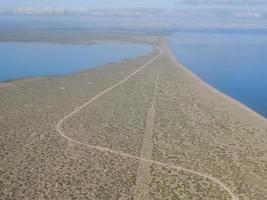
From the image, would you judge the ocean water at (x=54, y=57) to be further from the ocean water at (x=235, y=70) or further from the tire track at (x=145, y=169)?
the tire track at (x=145, y=169)

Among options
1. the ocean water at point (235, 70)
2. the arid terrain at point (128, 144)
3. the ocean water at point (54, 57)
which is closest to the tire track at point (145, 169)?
the arid terrain at point (128, 144)

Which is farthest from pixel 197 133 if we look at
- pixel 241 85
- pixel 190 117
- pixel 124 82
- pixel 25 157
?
pixel 241 85

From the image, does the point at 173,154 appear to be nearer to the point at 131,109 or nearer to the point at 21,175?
the point at 21,175

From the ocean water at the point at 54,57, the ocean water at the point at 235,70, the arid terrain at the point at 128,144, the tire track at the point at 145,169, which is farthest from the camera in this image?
the ocean water at the point at 54,57

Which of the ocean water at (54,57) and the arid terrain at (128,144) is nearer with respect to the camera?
the arid terrain at (128,144)

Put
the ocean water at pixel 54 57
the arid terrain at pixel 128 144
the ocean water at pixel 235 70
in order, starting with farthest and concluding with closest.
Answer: the ocean water at pixel 54 57 < the ocean water at pixel 235 70 < the arid terrain at pixel 128 144

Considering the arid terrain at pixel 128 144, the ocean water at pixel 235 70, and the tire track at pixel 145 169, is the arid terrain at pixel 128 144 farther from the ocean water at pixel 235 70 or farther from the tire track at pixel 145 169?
the ocean water at pixel 235 70

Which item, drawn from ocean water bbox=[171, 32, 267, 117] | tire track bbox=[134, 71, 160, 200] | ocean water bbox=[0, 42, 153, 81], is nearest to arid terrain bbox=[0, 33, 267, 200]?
tire track bbox=[134, 71, 160, 200]

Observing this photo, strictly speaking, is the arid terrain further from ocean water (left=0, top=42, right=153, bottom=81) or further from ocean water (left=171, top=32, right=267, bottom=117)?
ocean water (left=0, top=42, right=153, bottom=81)
